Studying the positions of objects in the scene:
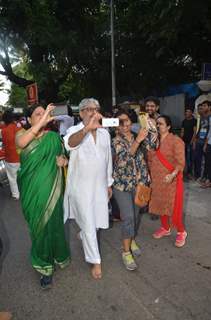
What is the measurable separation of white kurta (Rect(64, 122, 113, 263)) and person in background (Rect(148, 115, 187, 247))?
32.3 inches

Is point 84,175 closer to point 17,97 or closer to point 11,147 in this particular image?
point 11,147

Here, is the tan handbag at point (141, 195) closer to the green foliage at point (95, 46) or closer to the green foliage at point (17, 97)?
the green foliage at point (95, 46)

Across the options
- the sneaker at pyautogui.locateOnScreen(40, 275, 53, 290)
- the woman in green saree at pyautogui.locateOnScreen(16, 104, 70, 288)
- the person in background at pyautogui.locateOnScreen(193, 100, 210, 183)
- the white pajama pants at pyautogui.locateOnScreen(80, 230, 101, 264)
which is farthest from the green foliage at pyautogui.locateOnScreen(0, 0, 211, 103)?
the sneaker at pyautogui.locateOnScreen(40, 275, 53, 290)

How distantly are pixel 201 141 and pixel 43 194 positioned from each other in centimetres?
525

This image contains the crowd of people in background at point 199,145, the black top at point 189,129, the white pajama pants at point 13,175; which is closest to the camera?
the white pajama pants at point 13,175

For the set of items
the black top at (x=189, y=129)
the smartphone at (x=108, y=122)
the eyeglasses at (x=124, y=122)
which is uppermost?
the smartphone at (x=108, y=122)

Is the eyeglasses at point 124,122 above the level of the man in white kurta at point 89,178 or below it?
above

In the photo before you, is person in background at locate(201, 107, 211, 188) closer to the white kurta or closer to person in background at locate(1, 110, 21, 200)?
person in background at locate(1, 110, 21, 200)

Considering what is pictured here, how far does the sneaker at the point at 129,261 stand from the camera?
3432 millimetres

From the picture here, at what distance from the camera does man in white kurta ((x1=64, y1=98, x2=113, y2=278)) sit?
10.1ft

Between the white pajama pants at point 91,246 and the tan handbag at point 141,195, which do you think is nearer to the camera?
the white pajama pants at point 91,246

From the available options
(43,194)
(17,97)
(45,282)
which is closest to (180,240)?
(45,282)

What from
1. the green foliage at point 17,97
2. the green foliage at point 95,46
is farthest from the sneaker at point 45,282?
the green foliage at point 17,97

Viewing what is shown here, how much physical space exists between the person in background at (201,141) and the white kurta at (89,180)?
4.59 metres
